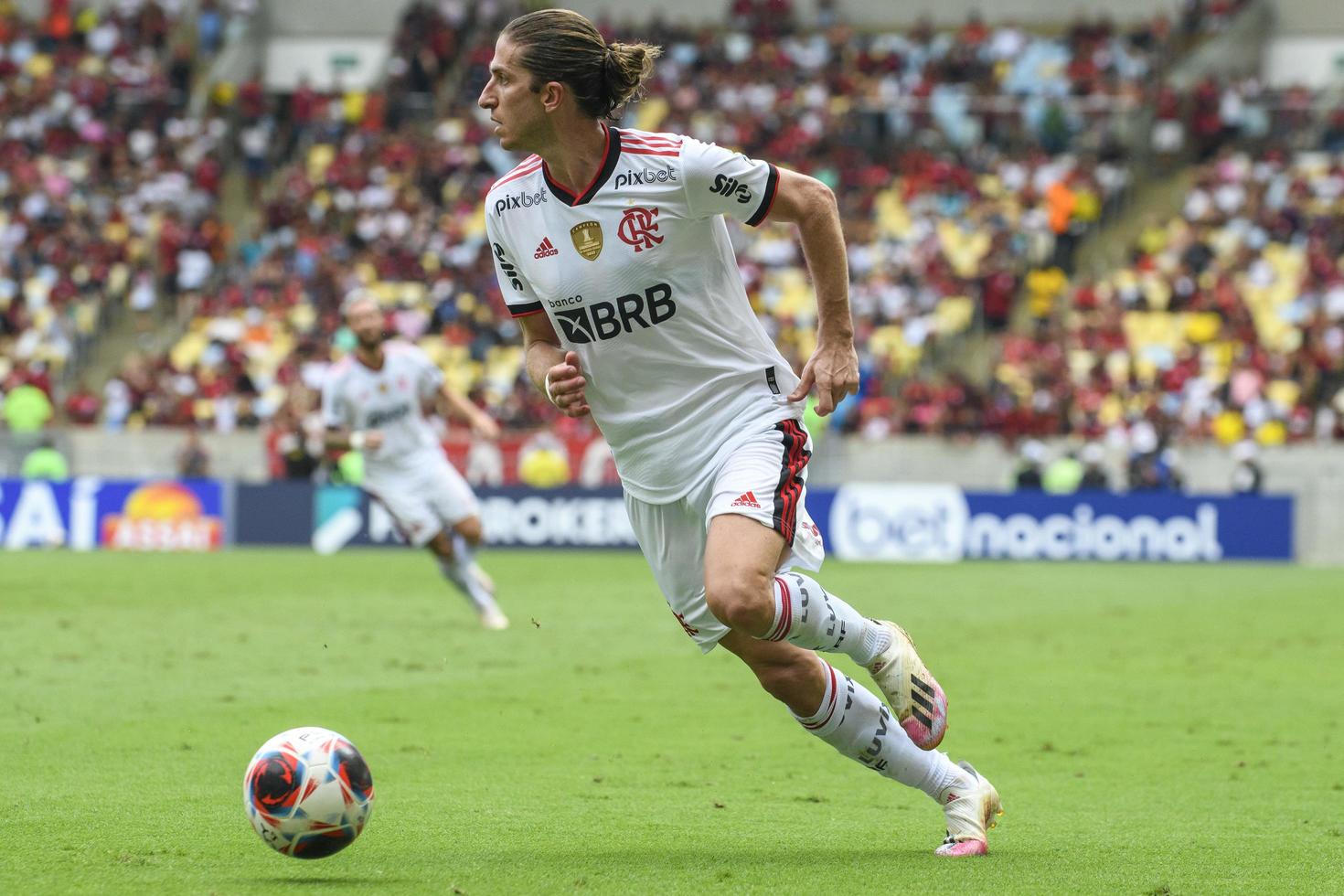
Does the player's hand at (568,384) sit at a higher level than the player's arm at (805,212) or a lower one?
lower

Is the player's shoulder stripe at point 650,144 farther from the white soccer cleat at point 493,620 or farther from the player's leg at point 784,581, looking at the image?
the white soccer cleat at point 493,620

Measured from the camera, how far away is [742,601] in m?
5.66

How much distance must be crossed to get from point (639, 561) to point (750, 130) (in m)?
12.7

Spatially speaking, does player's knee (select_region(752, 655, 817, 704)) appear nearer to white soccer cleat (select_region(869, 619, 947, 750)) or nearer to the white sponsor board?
white soccer cleat (select_region(869, 619, 947, 750))

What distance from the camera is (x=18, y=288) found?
33.6 metres

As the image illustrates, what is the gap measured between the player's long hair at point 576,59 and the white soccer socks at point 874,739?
6.62ft

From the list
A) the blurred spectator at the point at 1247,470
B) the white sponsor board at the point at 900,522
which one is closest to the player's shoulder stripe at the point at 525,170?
the white sponsor board at the point at 900,522

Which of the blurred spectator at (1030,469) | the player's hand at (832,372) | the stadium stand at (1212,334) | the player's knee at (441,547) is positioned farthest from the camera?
the stadium stand at (1212,334)

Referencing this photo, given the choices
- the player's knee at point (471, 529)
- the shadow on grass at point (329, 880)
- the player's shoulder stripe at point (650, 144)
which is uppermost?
the player's shoulder stripe at point (650, 144)

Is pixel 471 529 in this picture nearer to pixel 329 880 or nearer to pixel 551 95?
pixel 551 95

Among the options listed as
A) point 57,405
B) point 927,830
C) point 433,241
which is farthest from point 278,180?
point 927,830

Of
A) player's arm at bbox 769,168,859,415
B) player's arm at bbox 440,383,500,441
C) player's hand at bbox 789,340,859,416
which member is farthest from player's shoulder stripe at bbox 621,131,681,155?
player's arm at bbox 440,383,500,441

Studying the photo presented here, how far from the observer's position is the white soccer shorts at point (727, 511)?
19.6 ft

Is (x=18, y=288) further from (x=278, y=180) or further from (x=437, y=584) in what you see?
(x=437, y=584)
